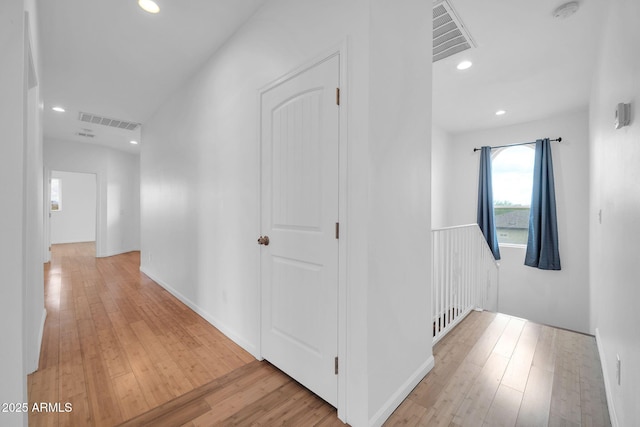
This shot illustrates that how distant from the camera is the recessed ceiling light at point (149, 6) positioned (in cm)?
209

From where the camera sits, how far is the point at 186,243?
3.29 metres

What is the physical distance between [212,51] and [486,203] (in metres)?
4.95

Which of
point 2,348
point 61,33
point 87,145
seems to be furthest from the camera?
point 87,145

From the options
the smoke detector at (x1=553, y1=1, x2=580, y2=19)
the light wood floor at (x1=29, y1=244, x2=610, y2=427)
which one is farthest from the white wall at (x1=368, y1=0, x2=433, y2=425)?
the smoke detector at (x1=553, y1=1, x2=580, y2=19)

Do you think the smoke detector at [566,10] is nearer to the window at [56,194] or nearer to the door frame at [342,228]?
the door frame at [342,228]

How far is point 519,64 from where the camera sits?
2834 millimetres

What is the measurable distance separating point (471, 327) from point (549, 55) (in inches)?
112

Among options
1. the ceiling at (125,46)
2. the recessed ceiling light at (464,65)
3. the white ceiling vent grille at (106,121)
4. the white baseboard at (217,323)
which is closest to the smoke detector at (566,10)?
the recessed ceiling light at (464,65)

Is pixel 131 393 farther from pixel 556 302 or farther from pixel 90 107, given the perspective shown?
pixel 556 302

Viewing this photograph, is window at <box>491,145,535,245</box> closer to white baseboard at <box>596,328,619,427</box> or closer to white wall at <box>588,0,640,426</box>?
white baseboard at <box>596,328,619,427</box>

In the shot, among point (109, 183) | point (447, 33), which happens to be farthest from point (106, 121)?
point (447, 33)

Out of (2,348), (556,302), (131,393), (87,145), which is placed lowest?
(556,302)

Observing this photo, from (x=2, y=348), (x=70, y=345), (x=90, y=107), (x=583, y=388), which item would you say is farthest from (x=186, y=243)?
(x=583, y=388)

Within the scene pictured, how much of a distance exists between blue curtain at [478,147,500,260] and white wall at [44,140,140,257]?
27.6 feet
